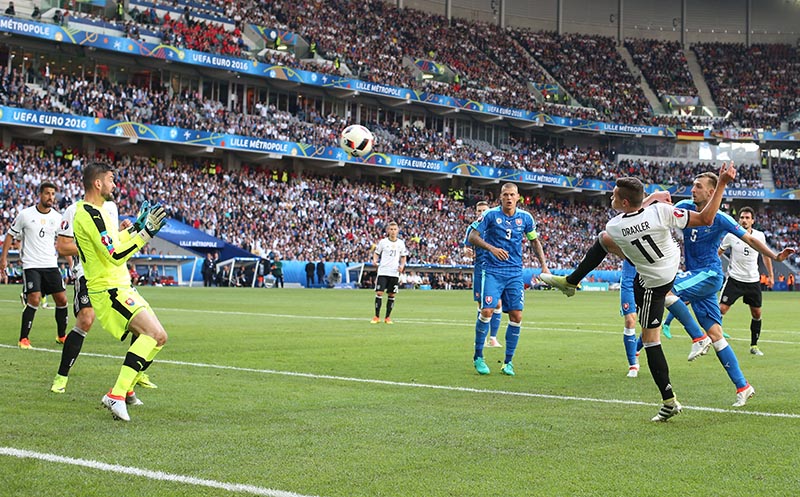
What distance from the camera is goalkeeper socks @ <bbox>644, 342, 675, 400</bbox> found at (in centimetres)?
809

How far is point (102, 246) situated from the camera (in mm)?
8211

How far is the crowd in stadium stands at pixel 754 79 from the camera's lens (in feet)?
284

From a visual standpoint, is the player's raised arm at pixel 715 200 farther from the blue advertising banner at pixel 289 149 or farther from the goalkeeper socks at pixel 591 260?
the blue advertising banner at pixel 289 149

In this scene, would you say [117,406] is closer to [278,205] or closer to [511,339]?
[511,339]

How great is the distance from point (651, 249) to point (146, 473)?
4.83 m

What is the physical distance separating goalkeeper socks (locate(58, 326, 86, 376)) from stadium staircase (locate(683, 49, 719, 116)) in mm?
85258

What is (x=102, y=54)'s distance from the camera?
5725 centimetres

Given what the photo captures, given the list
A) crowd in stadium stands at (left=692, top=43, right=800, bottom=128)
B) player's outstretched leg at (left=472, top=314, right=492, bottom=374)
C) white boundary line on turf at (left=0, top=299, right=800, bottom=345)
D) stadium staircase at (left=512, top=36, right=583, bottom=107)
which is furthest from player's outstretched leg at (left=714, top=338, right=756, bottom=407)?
crowd in stadium stands at (left=692, top=43, right=800, bottom=128)

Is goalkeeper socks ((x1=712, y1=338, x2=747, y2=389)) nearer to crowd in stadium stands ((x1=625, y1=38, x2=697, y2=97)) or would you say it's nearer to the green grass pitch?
the green grass pitch

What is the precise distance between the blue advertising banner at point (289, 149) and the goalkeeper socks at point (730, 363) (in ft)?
154

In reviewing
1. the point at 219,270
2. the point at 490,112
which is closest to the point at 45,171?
the point at 219,270

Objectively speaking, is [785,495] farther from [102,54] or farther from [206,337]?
[102,54]

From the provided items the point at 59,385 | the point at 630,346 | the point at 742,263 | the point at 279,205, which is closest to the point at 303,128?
the point at 279,205

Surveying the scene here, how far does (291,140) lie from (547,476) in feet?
190
